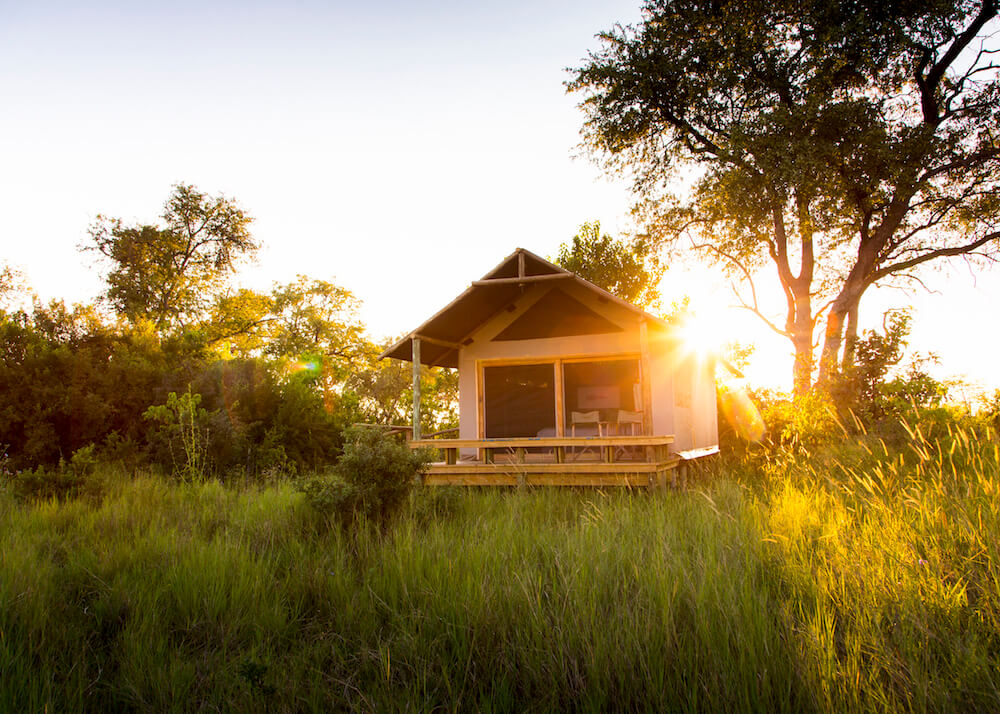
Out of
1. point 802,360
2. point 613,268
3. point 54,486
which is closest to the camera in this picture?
point 54,486

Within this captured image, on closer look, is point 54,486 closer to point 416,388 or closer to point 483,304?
point 416,388

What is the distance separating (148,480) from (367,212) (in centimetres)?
833

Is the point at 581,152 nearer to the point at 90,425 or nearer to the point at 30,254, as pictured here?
the point at 90,425

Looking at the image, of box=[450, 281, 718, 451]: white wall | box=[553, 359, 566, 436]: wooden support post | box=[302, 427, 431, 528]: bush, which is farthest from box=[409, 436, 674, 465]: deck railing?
box=[450, 281, 718, 451]: white wall

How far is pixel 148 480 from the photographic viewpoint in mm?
8453

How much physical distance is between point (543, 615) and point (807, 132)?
52.5 ft

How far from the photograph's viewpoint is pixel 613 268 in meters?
27.4

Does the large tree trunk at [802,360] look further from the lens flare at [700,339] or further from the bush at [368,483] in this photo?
the bush at [368,483]

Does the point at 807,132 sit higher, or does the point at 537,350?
the point at 807,132

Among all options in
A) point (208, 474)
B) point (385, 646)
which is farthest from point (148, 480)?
point (385, 646)

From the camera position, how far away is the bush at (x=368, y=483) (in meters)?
6.50

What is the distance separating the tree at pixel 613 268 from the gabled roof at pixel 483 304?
1456 centimetres

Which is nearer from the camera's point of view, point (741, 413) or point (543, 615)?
point (543, 615)

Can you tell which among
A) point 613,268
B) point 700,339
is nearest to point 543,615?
point 700,339
